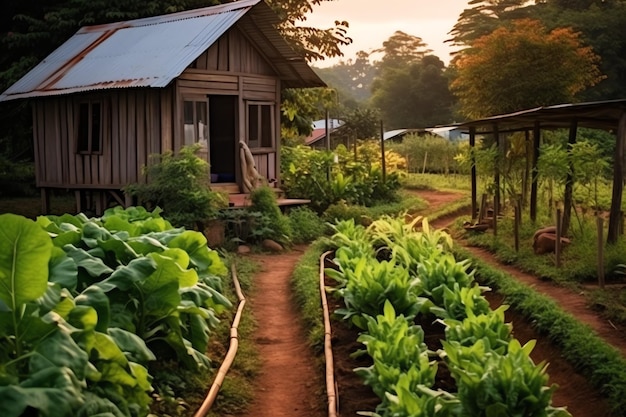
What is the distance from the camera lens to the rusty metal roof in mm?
13391

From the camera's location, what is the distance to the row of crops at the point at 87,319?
3.93m

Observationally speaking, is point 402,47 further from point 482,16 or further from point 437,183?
point 437,183

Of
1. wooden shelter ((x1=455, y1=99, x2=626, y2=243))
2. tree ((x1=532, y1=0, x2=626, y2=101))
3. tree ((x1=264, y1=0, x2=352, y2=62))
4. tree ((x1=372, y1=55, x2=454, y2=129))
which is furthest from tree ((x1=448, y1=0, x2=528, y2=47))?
wooden shelter ((x1=455, y1=99, x2=626, y2=243))

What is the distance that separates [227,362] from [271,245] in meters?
6.63

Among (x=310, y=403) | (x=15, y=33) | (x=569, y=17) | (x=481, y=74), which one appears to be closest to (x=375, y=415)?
(x=310, y=403)

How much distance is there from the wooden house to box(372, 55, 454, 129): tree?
102ft

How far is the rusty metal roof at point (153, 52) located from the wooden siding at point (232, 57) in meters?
0.18

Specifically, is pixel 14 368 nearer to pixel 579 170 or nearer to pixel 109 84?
pixel 579 170

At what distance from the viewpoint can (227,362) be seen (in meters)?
6.36

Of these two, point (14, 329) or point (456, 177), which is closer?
point (14, 329)

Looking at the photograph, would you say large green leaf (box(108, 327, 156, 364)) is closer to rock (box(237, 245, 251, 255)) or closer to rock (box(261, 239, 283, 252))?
rock (box(237, 245, 251, 255))

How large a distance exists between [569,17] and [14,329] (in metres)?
32.7

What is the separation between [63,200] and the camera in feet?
69.8

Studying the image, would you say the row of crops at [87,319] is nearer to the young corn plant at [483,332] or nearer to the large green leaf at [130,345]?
the large green leaf at [130,345]
